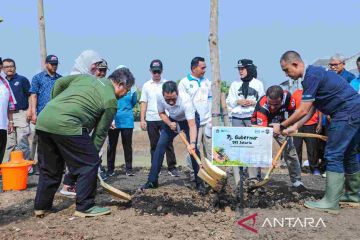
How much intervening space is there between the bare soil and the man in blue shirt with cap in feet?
1.00

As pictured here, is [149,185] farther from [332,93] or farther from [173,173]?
[332,93]

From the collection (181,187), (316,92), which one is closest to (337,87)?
(316,92)

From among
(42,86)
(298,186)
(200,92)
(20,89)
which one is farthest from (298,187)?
(20,89)

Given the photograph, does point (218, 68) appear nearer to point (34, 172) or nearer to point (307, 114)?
point (307, 114)

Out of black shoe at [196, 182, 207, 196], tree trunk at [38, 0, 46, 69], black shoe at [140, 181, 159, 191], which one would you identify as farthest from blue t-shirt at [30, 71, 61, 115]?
black shoe at [196, 182, 207, 196]

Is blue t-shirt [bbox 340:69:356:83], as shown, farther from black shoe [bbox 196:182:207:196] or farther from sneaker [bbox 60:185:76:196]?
sneaker [bbox 60:185:76:196]

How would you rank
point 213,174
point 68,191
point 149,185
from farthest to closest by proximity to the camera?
point 149,185 < point 68,191 < point 213,174

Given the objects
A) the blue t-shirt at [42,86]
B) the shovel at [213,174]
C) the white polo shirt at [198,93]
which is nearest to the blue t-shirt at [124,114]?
the white polo shirt at [198,93]

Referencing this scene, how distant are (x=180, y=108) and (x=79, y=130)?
6.09 feet

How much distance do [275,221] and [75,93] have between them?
271 cm

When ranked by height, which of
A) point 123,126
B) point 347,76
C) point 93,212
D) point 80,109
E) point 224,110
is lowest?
point 93,212

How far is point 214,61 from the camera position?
8570mm

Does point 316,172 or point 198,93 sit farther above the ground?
point 198,93

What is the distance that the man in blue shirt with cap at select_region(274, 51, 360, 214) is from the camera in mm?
5469
